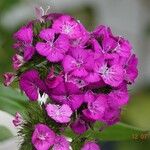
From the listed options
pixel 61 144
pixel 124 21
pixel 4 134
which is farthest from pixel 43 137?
pixel 124 21

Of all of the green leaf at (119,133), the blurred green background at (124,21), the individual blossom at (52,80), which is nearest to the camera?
the individual blossom at (52,80)

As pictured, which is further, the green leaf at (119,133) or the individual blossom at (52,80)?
the green leaf at (119,133)

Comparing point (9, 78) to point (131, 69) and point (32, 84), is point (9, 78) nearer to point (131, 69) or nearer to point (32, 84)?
point (32, 84)

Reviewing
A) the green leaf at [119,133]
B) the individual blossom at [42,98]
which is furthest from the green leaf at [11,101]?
the individual blossom at [42,98]

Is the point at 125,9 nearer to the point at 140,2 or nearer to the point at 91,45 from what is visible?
the point at 140,2

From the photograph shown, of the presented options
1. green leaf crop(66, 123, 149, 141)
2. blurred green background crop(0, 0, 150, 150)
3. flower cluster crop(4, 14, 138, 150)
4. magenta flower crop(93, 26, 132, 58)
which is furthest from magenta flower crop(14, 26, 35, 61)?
blurred green background crop(0, 0, 150, 150)

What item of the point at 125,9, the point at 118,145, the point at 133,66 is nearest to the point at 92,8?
the point at 125,9

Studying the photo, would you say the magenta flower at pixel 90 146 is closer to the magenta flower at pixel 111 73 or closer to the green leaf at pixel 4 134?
the magenta flower at pixel 111 73
